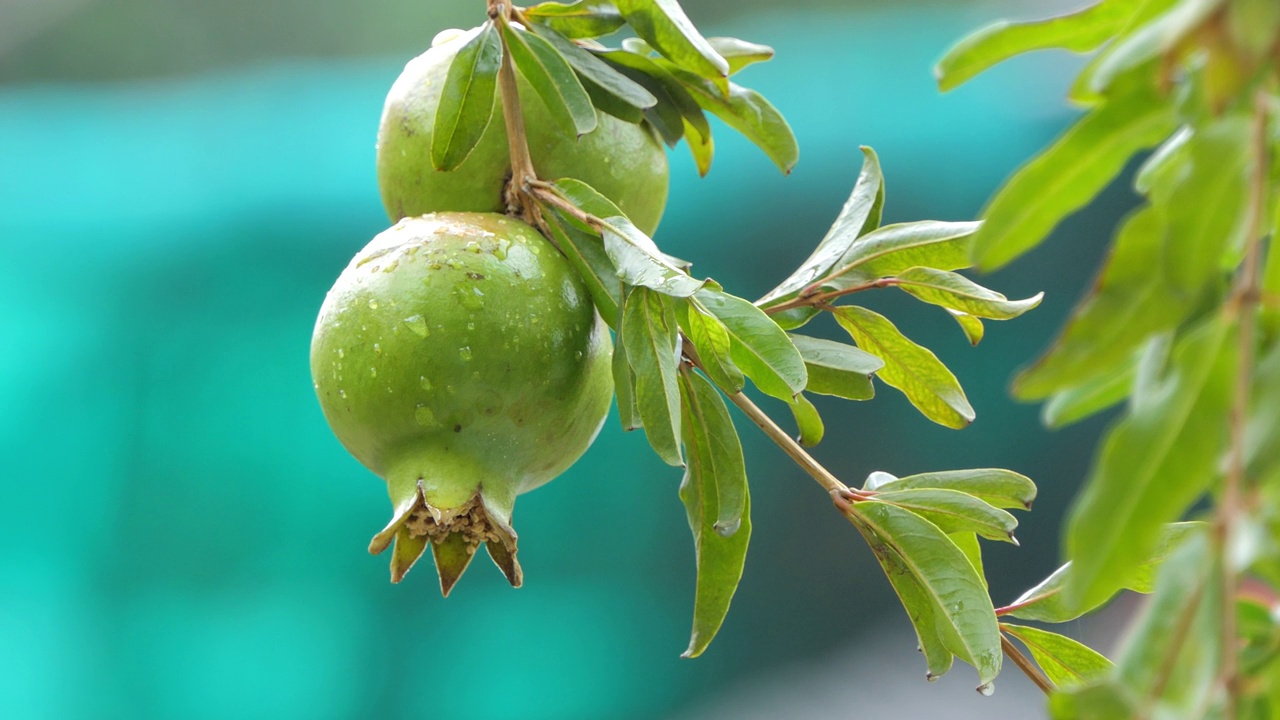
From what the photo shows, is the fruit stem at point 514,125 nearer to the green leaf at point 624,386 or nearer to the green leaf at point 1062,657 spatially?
the green leaf at point 624,386

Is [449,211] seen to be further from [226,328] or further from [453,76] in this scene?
[226,328]

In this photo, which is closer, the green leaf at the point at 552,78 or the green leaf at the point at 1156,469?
the green leaf at the point at 1156,469

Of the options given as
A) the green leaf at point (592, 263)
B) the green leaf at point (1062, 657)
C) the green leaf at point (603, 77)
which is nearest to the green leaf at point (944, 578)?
the green leaf at point (1062, 657)

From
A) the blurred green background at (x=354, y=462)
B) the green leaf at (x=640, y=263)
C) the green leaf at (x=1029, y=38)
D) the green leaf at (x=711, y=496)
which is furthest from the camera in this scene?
the blurred green background at (x=354, y=462)

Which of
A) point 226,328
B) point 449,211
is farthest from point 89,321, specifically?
point 449,211

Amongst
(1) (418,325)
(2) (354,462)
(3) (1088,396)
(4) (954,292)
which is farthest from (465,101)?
(2) (354,462)

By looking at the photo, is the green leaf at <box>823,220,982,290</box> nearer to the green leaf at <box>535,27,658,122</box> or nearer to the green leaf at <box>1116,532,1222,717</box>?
the green leaf at <box>535,27,658,122</box>
